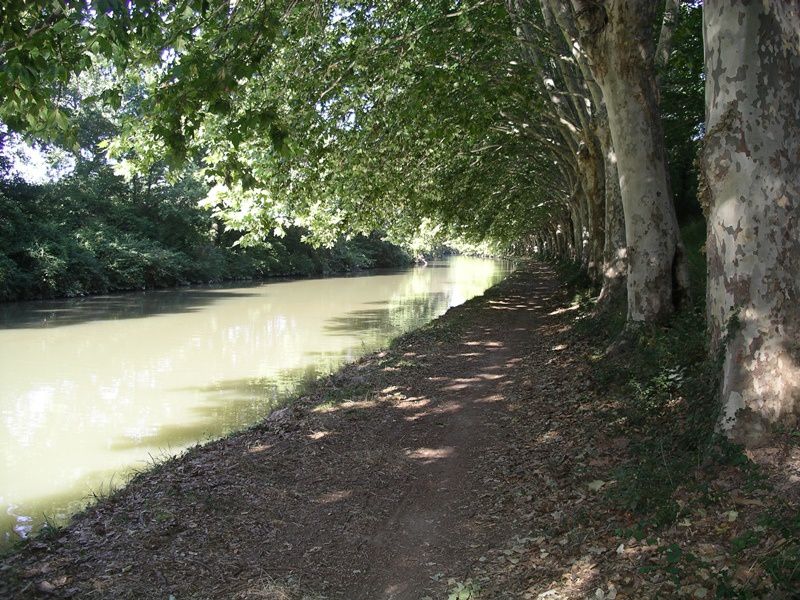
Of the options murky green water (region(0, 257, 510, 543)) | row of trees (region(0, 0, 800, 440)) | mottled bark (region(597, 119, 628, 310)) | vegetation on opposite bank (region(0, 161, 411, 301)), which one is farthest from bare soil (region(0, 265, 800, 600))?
vegetation on opposite bank (region(0, 161, 411, 301))

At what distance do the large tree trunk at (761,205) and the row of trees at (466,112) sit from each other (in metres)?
0.01

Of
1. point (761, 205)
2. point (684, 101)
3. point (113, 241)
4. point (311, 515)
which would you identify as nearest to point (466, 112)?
point (684, 101)

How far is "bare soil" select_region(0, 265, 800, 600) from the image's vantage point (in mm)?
4527

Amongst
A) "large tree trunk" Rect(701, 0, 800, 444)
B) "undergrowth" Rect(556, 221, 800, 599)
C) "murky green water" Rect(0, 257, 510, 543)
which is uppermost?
"large tree trunk" Rect(701, 0, 800, 444)

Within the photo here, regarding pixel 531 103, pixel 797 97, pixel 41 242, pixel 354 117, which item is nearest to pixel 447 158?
pixel 531 103

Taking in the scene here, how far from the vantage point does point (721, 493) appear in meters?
4.31

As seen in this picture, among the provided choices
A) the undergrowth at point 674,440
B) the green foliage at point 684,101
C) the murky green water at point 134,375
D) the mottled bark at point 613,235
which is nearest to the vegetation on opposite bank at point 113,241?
the murky green water at point 134,375

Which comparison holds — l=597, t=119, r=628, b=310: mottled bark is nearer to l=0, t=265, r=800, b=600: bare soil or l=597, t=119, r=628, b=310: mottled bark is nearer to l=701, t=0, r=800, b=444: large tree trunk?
l=0, t=265, r=800, b=600: bare soil

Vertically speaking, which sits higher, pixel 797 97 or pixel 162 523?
pixel 797 97

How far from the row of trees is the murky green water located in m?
3.74

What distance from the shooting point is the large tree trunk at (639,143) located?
781cm

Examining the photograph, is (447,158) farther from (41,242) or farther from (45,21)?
(41,242)

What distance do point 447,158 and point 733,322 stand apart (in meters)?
14.3

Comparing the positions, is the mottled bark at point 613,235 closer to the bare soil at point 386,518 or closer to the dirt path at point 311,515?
the bare soil at point 386,518
